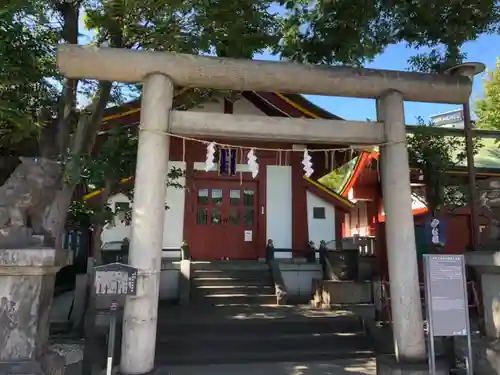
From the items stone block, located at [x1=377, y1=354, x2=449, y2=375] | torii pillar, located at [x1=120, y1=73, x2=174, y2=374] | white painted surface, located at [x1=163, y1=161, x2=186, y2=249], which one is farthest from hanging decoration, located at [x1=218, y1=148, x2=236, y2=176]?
stone block, located at [x1=377, y1=354, x2=449, y2=375]

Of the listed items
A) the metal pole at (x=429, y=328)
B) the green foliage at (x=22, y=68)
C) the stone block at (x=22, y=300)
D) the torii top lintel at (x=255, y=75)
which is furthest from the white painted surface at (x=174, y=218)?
the metal pole at (x=429, y=328)

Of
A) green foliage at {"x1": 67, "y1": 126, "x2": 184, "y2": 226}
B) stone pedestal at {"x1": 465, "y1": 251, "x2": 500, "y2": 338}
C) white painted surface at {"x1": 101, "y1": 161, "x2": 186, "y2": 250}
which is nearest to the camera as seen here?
stone pedestal at {"x1": 465, "y1": 251, "x2": 500, "y2": 338}

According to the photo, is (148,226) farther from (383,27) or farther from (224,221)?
(224,221)

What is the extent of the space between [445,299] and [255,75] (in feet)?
12.3

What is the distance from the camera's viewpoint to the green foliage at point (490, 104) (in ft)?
61.6

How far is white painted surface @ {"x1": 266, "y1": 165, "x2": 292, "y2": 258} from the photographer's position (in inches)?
539

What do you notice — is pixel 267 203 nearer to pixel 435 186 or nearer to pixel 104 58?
pixel 435 186

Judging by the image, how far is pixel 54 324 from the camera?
8688 mm

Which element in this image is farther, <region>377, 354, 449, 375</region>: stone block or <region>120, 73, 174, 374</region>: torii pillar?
<region>377, 354, 449, 375</region>: stone block

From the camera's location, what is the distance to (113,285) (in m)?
4.60

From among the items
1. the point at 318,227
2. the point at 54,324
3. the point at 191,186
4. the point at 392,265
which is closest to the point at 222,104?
the point at 191,186

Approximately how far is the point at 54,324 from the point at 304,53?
709 cm

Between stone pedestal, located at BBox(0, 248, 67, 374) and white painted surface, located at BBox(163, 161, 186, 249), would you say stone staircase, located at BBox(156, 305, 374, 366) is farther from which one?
white painted surface, located at BBox(163, 161, 186, 249)

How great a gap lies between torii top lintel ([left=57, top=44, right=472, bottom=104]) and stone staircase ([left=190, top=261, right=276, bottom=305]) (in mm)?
5910
